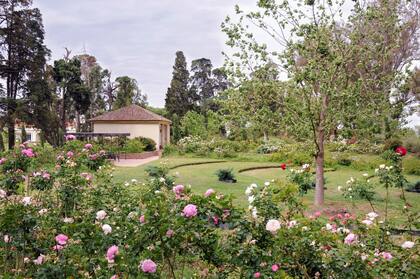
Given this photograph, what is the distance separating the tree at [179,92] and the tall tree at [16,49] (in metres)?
17.1

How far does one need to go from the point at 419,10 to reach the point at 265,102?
16.1 meters

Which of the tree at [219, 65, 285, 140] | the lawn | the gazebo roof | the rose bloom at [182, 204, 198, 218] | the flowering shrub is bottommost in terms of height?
the lawn

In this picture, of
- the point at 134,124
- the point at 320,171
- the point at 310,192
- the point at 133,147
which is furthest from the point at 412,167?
the point at 134,124

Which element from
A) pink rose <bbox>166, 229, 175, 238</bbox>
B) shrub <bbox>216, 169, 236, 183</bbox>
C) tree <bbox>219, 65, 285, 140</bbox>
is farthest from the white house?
pink rose <bbox>166, 229, 175, 238</bbox>

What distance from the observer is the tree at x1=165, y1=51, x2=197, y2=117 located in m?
38.4

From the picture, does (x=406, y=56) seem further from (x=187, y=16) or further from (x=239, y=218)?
(x=239, y=218)

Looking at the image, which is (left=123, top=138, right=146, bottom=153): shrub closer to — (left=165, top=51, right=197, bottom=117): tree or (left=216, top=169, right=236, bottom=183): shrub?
(left=216, top=169, right=236, bottom=183): shrub

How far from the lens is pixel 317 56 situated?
7656 mm

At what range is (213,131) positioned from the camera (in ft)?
108

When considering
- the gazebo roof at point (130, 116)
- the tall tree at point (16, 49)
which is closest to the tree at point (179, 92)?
the gazebo roof at point (130, 116)

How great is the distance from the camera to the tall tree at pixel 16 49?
2075 centimetres

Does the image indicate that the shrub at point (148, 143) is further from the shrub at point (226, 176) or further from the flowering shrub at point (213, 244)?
the flowering shrub at point (213, 244)

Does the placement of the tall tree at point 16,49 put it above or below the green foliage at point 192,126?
above

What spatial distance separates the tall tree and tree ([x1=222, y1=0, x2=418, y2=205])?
54.8ft
